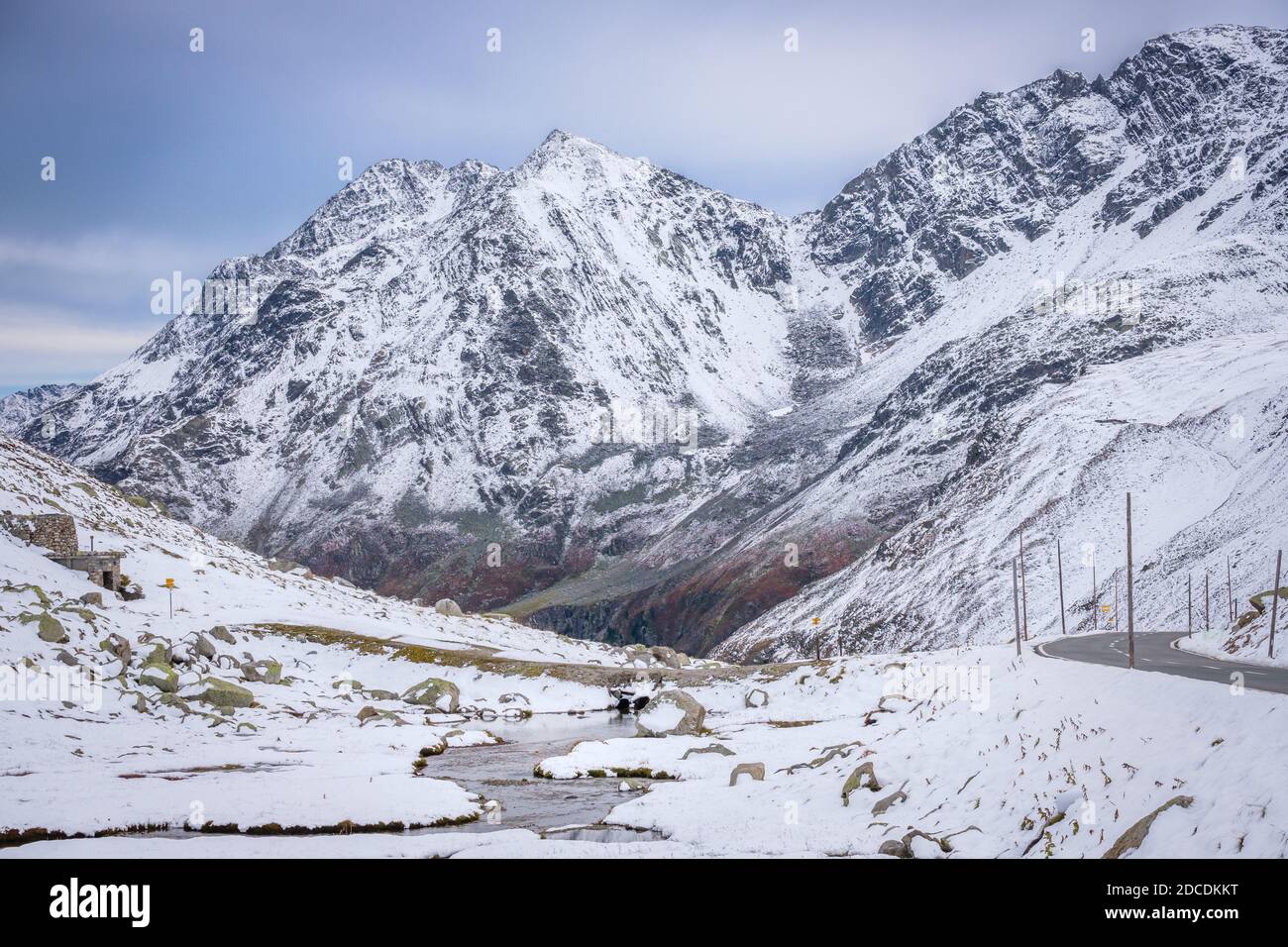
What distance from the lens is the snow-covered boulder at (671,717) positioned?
166 ft

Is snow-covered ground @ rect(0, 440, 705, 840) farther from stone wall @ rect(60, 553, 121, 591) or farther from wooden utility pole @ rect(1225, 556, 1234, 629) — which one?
wooden utility pole @ rect(1225, 556, 1234, 629)

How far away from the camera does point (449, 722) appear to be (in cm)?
5534

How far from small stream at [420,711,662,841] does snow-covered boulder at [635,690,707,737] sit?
117 centimetres

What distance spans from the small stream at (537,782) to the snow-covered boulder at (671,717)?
45.9 inches

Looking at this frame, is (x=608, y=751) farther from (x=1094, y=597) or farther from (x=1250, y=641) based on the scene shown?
(x=1094, y=597)

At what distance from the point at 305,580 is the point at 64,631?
4648 cm

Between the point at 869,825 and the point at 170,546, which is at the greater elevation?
the point at 170,546

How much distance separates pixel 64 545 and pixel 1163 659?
62.3m

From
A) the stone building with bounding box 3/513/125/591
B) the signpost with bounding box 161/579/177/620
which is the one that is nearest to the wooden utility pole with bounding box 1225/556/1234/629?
the signpost with bounding box 161/579/177/620

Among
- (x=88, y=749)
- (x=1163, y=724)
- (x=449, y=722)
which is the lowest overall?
(x=449, y=722)

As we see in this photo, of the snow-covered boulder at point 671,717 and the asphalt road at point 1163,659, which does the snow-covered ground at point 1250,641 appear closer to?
the asphalt road at point 1163,659

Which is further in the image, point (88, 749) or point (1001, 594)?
point (1001, 594)
